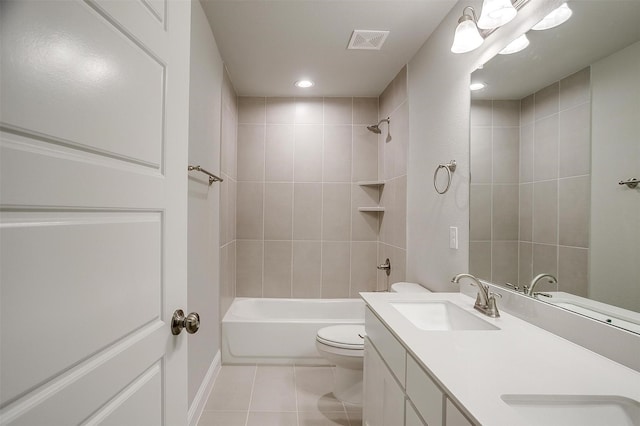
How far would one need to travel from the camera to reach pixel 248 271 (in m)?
3.24

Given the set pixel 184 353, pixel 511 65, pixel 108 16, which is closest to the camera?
pixel 108 16

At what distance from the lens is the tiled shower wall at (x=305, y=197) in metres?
3.24

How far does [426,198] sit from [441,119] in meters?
0.52

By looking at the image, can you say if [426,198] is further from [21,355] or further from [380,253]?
[21,355]

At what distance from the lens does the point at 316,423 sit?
192 cm

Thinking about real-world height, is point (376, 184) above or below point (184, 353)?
above

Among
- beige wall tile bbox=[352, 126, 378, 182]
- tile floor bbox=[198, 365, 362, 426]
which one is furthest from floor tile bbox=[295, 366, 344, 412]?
beige wall tile bbox=[352, 126, 378, 182]

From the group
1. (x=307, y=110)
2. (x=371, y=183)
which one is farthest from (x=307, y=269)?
(x=307, y=110)

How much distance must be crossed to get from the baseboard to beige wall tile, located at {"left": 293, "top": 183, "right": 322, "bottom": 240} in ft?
4.44

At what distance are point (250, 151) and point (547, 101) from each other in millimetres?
2575

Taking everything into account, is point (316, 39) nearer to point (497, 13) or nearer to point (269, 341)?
point (497, 13)

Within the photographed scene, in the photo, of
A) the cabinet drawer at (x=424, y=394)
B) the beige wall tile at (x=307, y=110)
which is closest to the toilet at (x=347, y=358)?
the cabinet drawer at (x=424, y=394)

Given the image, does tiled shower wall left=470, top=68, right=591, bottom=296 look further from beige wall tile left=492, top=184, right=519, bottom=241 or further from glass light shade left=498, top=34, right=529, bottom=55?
glass light shade left=498, top=34, right=529, bottom=55

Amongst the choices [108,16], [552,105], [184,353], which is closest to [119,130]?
[108,16]
